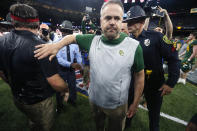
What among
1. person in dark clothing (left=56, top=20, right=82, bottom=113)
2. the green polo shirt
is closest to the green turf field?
person in dark clothing (left=56, top=20, right=82, bottom=113)

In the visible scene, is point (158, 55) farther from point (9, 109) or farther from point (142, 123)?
point (9, 109)

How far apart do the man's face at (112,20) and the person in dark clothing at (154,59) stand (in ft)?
2.09

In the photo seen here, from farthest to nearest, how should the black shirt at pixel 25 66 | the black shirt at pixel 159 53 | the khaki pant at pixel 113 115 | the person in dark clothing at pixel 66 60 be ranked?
the person in dark clothing at pixel 66 60, the black shirt at pixel 159 53, the khaki pant at pixel 113 115, the black shirt at pixel 25 66

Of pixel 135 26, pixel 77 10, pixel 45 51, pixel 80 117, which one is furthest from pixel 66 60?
pixel 77 10

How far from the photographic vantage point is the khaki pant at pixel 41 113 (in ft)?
5.10

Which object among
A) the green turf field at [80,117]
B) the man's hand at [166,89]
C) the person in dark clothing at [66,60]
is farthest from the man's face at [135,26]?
the green turf field at [80,117]

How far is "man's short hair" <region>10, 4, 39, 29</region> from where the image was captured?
1.38 metres

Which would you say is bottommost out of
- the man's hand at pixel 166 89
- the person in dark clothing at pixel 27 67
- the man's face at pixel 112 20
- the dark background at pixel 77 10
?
the man's hand at pixel 166 89

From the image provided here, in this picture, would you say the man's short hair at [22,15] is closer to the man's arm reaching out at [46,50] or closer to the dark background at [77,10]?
the man's arm reaching out at [46,50]

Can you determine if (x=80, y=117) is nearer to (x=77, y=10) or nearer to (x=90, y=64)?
(x=90, y=64)

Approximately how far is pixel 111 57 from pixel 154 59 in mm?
1057

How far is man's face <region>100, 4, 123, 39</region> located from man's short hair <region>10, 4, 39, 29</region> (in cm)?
100

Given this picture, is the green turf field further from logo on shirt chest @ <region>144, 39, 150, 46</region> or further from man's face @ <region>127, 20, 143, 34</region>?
man's face @ <region>127, 20, 143, 34</region>

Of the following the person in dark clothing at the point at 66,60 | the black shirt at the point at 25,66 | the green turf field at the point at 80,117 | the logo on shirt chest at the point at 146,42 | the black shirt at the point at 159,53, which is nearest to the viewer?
the black shirt at the point at 25,66
